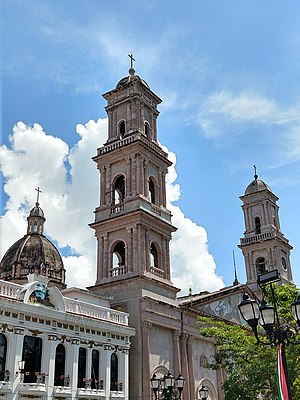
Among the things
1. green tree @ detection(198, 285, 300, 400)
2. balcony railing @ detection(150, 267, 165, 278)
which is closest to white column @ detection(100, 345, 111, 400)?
green tree @ detection(198, 285, 300, 400)

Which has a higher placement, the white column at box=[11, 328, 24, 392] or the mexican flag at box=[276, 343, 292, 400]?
the white column at box=[11, 328, 24, 392]

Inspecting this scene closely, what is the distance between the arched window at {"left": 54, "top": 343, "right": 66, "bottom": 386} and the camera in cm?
2475

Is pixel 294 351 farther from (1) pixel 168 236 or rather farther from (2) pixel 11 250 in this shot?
(2) pixel 11 250

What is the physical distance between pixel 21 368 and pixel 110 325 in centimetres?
662

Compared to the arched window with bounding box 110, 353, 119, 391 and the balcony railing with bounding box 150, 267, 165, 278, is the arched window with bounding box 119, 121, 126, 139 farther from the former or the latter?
the arched window with bounding box 110, 353, 119, 391

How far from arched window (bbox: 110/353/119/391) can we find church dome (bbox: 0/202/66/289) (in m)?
22.5

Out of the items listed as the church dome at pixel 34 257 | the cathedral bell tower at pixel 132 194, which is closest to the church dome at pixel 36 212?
the church dome at pixel 34 257

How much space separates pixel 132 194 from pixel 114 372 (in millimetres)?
12402

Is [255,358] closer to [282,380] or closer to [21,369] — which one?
[282,380]

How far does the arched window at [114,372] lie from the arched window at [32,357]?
5357 mm

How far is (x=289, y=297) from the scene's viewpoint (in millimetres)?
22000

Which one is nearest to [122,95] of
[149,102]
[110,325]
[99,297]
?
[149,102]

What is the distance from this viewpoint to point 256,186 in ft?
175

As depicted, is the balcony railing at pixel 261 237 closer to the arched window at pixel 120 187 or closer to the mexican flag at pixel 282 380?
the arched window at pixel 120 187
